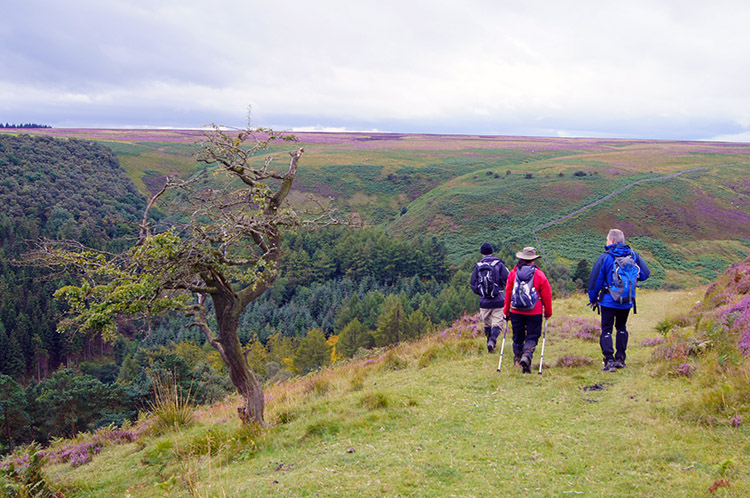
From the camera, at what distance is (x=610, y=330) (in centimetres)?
810

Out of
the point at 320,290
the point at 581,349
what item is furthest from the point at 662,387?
the point at 320,290

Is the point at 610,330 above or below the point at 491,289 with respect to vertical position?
below

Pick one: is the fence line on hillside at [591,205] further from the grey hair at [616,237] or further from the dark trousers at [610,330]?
the grey hair at [616,237]

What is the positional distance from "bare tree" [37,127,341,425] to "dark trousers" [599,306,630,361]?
505cm

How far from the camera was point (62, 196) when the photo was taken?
81875 millimetres

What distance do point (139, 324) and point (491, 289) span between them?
22.9 m

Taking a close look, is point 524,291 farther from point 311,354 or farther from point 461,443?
point 311,354

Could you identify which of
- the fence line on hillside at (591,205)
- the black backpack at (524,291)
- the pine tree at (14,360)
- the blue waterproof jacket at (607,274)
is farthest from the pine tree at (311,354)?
the blue waterproof jacket at (607,274)

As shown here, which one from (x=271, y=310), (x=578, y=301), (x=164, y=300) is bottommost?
(x=271, y=310)

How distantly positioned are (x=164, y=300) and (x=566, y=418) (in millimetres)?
Answer: 5618

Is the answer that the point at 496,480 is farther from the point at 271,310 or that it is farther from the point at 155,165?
the point at 155,165

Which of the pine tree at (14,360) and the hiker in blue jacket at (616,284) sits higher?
the hiker in blue jacket at (616,284)

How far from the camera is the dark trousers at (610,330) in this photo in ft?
26.0

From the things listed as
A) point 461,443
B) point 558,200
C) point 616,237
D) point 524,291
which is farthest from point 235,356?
point 558,200
